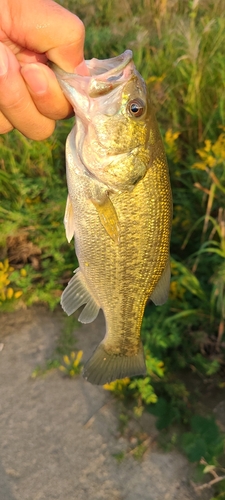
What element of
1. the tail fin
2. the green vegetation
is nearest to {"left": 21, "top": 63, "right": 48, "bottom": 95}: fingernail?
the tail fin

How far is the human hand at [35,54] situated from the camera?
1292 mm

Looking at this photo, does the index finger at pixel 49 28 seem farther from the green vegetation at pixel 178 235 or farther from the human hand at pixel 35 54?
the green vegetation at pixel 178 235

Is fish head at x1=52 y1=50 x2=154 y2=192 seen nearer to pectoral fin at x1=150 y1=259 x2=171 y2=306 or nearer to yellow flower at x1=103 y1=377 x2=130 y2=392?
pectoral fin at x1=150 y1=259 x2=171 y2=306

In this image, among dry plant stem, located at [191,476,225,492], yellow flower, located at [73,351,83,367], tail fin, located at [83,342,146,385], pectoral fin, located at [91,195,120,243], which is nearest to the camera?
pectoral fin, located at [91,195,120,243]

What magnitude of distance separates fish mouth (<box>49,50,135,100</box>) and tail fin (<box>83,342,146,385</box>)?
1099 millimetres

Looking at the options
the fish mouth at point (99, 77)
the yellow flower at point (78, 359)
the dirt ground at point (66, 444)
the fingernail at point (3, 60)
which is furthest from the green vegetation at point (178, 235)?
the fingernail at point (3, 60)

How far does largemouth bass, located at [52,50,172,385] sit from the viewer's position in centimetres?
143

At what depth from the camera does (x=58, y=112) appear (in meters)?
1.51

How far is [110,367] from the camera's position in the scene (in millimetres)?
1881

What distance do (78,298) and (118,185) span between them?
534 mm

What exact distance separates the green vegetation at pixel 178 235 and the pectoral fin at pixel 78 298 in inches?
31.9

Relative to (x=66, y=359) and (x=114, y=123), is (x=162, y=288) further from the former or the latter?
(x=66, y=359)

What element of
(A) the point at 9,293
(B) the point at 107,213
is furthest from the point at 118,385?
(B) the point at 107,213

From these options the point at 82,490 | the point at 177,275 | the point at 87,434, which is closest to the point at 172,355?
the point at 177,275
